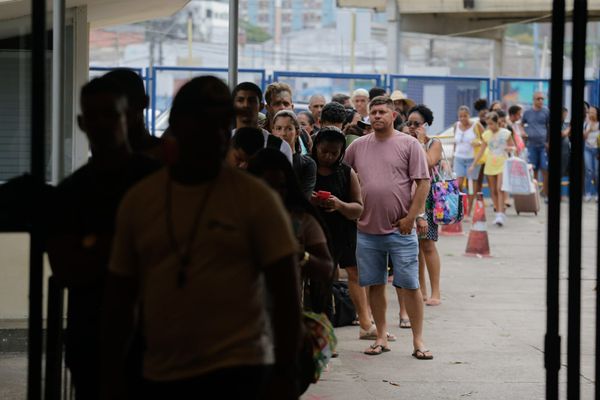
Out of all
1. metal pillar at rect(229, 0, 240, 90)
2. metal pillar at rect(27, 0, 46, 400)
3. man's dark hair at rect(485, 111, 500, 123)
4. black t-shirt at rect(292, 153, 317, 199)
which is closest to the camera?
metal pillar at rect(27, 0, 46, 400)

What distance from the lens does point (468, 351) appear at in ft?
31.1

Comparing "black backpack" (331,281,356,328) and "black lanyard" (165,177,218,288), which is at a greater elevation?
"black lanyard" (165,177,218,288)

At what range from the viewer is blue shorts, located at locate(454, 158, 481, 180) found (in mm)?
20984

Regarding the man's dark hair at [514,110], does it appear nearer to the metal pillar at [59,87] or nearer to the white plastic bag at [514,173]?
the white plastic bag at [514,173]

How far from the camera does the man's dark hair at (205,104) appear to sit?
3799mm

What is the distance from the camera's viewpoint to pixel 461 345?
9.73 meters

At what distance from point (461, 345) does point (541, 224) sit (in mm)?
11302

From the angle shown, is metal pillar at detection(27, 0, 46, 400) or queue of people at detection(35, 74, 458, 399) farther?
metal pillar at detection(27, 0, 46, 400)

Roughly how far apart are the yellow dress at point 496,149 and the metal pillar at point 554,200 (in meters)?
15.3

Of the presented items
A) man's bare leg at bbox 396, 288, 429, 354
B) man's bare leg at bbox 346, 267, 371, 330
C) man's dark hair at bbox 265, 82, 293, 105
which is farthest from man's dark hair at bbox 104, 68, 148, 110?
man's bare leg at bbox 346, 267, 371, 330

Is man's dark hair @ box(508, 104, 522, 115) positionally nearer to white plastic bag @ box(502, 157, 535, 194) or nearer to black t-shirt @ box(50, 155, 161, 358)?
white plastic bag @ box(502, 157, 535, 194)

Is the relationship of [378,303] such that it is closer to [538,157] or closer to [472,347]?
[472,347]

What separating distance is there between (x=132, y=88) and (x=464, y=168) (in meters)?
16.5

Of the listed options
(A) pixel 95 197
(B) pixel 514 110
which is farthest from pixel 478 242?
(A) pixel 95 197
